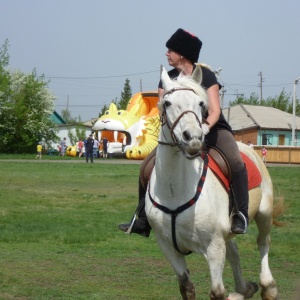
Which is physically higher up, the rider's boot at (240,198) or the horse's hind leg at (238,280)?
the rider's boot at (240,198)

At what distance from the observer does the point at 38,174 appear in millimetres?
35906

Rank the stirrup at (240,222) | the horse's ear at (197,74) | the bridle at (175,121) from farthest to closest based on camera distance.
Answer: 1. the stirrup at (240,222)
2. the horse's ear at (197,74)
3. the bridle at (175,121)

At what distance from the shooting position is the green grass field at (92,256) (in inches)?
365

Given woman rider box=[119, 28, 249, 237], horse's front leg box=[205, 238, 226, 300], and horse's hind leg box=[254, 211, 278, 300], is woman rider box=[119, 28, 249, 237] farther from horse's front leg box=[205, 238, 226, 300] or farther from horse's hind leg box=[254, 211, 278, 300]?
horse's hind leg box=[254, 211, 278, 300]

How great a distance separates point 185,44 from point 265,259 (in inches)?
107

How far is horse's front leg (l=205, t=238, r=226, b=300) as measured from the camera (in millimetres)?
7133

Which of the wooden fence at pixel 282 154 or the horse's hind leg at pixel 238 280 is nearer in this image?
the horse's hind leg at pixel 238 280

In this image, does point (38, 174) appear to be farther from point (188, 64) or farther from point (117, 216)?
point (188, 64)

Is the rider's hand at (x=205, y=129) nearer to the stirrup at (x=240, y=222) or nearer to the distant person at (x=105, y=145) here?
the stirrup at (x=240, y=222)

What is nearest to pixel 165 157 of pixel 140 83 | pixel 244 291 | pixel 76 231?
pixel 244 291

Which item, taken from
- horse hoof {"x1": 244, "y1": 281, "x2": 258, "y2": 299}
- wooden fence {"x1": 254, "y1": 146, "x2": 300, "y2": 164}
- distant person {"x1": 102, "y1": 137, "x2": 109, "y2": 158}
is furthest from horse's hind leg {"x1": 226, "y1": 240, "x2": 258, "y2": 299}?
distant person {"x1": 102, "y1": 137, "x2": 109, "y2": 158}

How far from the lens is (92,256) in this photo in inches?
468

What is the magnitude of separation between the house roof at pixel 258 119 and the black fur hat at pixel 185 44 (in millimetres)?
81318

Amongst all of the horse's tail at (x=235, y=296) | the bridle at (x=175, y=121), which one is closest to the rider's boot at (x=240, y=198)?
the bridle at (x=175, y=121)
